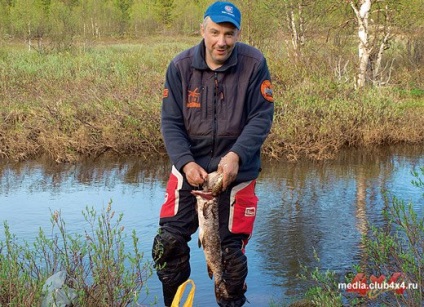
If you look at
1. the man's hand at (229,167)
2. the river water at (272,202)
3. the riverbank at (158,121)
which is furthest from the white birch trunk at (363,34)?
the man's hand at (229,167)

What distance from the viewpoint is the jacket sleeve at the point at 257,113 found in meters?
4.47

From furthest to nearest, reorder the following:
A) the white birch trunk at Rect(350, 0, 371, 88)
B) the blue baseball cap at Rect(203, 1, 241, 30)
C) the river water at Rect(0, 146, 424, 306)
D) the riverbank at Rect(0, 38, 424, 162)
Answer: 1. the white birch trunk at Rect(350, 0, 371, 88)
2. the riverbank at Rect(0, 38, 424, 162)
3. the river water at Rect(0, 146, 424, 306)
4. the blue baseball cap at Rect(203, 1, 241, 30)

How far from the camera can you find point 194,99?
15.1ft

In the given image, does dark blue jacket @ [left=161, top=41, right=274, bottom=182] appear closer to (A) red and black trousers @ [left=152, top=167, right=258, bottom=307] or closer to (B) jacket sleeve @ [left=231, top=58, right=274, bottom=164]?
(B) jacket sleeve @ [left=231, top=58, right=274, bottom=164]

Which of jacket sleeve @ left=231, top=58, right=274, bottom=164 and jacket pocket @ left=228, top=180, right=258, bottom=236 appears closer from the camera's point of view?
jacket sleeve @ left=231, top=58, right=274, bottom=164

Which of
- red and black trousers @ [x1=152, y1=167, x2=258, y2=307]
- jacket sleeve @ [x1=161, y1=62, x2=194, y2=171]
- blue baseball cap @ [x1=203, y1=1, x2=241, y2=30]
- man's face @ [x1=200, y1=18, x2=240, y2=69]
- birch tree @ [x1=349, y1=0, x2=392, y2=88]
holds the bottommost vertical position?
red and black trousers @ [x1=152, y1=167, x2=258, y2=307]

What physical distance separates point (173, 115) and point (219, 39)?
59cm

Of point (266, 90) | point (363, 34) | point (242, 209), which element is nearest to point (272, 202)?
point (242, 209)

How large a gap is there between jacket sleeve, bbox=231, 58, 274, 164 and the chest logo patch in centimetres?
34

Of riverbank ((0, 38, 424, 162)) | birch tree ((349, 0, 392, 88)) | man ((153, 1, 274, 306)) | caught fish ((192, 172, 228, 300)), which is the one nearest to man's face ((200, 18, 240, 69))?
man ((153, 1, 274, 306))

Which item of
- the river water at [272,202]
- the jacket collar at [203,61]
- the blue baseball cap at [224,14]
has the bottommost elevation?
the river water at [272,202]

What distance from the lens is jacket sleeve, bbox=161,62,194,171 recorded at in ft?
14.9

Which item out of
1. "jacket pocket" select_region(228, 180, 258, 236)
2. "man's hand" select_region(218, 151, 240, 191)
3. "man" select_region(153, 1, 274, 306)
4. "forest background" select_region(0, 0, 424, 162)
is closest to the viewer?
"man's hand" select_region(218, 151, 240, 191)

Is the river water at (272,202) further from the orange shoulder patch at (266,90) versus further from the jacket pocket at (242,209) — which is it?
the orange shoulder patch at (266,90)
